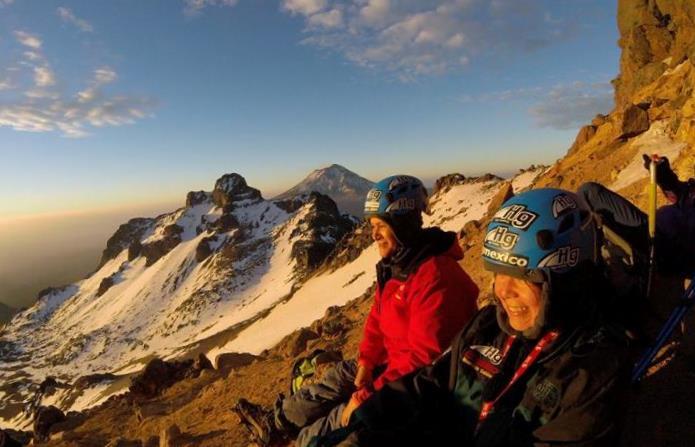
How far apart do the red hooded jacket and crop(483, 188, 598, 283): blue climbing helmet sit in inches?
59.5

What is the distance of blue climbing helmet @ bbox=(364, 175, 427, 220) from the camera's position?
580 cm

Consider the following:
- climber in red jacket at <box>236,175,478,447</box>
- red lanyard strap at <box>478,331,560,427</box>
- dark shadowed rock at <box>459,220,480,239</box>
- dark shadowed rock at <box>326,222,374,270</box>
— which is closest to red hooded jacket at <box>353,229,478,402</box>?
climber in red jacket at <box>236,175,478,447</box>

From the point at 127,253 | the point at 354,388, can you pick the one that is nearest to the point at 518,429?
the point at 354,388

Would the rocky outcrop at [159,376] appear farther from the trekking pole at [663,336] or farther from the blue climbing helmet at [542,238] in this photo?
the blue climbing helmet at [542,238]

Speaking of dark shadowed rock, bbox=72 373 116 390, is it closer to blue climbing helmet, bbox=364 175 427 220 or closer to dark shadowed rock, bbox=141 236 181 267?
blue climbing helmet, bbox=364 175 427 220

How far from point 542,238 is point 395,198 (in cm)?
274

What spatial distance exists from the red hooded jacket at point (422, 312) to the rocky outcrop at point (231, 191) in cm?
17757

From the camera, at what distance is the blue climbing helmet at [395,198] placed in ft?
19.0

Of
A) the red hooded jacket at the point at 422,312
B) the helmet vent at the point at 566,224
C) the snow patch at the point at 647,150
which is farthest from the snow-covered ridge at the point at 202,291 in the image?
the helmet vent at the point at 566,224

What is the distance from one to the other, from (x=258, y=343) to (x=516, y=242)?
137ft

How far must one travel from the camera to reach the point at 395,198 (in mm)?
5836

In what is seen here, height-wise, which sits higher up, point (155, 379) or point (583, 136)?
point (583, 136)

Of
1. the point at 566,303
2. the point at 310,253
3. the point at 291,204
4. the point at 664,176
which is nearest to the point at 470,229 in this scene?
the point at 664,176

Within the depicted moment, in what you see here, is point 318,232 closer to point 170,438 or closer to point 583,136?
point 583,136
